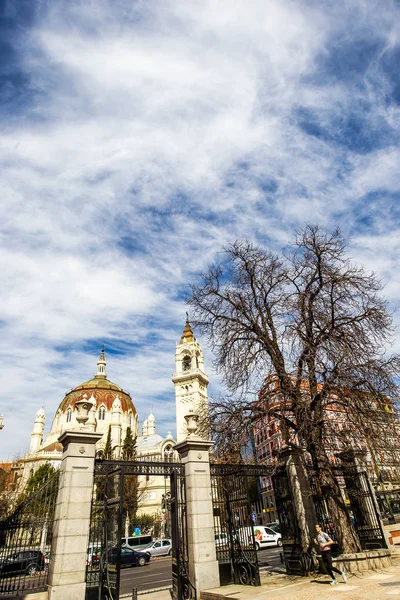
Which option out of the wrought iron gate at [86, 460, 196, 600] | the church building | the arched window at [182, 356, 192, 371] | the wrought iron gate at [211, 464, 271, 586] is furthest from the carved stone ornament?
the arched window at [182, 356, 192, 371]

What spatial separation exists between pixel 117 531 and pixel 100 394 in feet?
228

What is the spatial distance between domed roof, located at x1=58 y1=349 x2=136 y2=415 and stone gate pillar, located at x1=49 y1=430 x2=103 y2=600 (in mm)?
67371

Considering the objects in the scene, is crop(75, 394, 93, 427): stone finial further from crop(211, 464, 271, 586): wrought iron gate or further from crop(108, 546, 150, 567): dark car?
crop(108, 546, 150, 567): dark car

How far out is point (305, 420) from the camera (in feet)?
38.5

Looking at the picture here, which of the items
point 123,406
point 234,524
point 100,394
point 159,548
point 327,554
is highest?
point 100,394

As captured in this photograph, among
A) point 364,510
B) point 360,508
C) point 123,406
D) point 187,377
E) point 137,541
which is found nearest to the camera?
point 364,510

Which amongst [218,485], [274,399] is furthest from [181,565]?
[274,399]

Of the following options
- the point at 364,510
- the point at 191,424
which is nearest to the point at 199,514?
the point at 191,424

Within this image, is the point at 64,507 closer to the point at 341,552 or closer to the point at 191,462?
the point at 191,462

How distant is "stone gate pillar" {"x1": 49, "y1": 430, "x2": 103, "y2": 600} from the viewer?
893 centimetres

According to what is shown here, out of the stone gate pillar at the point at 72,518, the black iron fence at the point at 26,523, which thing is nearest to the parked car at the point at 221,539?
the stone gate pillar at the point at 72,518

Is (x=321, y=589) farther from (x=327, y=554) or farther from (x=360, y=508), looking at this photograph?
(x=360, y=508)

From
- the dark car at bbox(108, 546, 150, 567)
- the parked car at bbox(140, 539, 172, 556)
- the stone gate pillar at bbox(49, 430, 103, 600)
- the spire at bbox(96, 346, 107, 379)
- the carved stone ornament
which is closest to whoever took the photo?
the stone gate pillar at bbox(49, 430, 103, 600)

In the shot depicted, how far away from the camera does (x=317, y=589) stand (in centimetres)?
955
